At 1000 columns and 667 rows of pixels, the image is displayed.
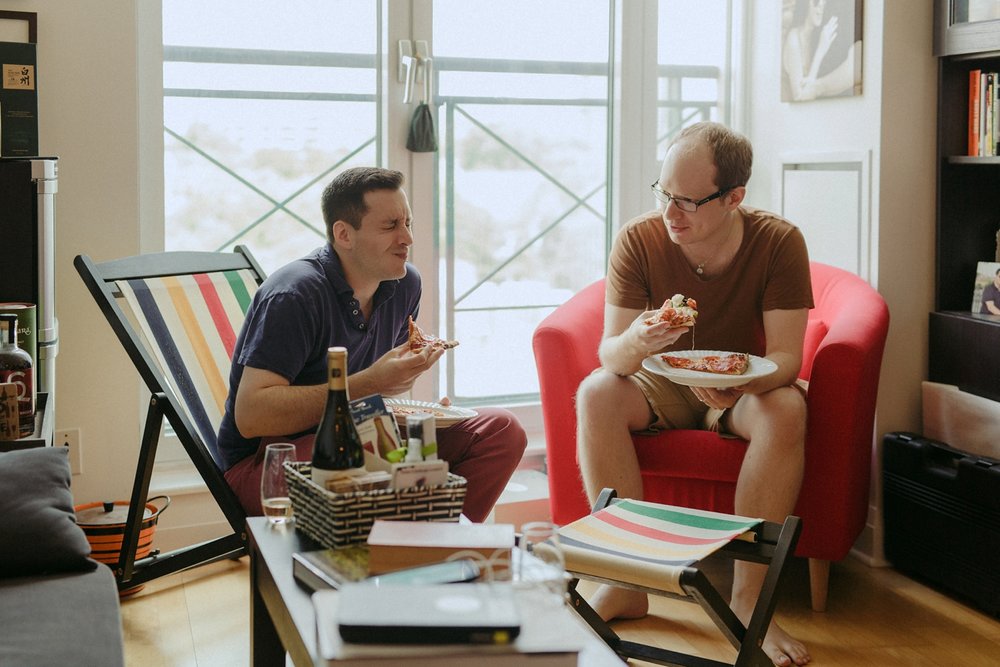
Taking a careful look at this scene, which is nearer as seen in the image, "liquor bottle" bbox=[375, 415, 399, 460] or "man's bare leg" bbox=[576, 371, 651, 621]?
"liquor bottle" bbox=[375, 415, 399, 460]

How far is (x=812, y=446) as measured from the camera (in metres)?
2.74

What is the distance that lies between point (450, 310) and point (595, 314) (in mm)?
708

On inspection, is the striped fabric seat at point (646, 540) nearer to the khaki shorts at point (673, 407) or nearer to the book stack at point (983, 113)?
the khaki shorts at point (673, 407)

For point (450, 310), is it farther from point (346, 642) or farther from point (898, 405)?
point (346, 642)

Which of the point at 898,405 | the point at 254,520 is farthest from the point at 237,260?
the point at 898,405

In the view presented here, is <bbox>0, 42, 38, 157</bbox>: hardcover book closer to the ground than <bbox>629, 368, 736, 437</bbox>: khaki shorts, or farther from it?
farther from it

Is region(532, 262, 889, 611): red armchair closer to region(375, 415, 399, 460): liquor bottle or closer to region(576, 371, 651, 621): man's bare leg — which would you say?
region(576, 371, 651, 621): man's bare leg

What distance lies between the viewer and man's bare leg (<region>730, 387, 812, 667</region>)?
2555 mm

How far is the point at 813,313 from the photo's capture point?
125 inches

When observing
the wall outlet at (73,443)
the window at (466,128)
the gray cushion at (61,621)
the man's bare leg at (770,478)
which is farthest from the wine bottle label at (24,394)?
the man's bare leg at (770,478)

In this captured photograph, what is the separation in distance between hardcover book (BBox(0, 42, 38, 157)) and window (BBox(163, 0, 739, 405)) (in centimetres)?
61

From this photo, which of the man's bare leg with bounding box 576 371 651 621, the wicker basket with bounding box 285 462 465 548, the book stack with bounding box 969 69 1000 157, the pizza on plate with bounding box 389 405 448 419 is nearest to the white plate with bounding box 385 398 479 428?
the pizza on plate with bounding box 389 405 448 419

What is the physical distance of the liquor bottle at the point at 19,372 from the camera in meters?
2.21

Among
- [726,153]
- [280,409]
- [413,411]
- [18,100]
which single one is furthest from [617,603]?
[18,100]
